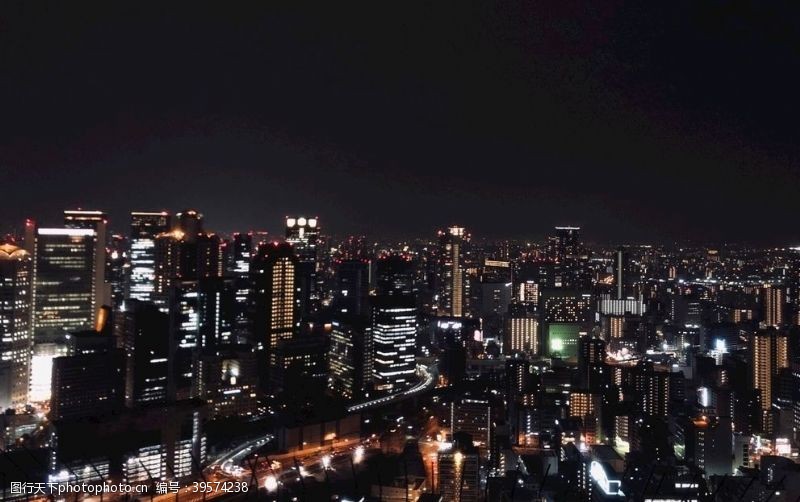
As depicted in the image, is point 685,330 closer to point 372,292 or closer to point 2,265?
point 372,292

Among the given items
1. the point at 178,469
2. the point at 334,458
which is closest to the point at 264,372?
the point at 334,458

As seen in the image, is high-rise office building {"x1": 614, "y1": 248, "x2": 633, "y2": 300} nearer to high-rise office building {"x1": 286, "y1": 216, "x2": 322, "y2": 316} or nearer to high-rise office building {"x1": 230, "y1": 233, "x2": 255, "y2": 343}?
high-rise office building {"x1": 286, "y1": 216, "x2": 322, "y2": 316}

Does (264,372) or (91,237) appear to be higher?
(91,237)

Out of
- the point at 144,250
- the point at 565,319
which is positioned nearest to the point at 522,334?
the point at 565,319

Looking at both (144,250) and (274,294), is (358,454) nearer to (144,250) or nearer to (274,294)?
(274,294)

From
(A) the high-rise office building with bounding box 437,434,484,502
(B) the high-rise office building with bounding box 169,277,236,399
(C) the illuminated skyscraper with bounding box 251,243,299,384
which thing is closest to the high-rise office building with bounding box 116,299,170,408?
(B) the high-rise office building with bounding box 169,277,236,399

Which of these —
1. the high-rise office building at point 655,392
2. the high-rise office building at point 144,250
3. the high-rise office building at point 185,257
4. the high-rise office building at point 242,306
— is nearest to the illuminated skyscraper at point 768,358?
the high-rise office building at point 655,392

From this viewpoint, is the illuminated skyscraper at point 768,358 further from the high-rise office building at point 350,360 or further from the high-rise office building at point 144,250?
the high-rise office building at point 144,250
